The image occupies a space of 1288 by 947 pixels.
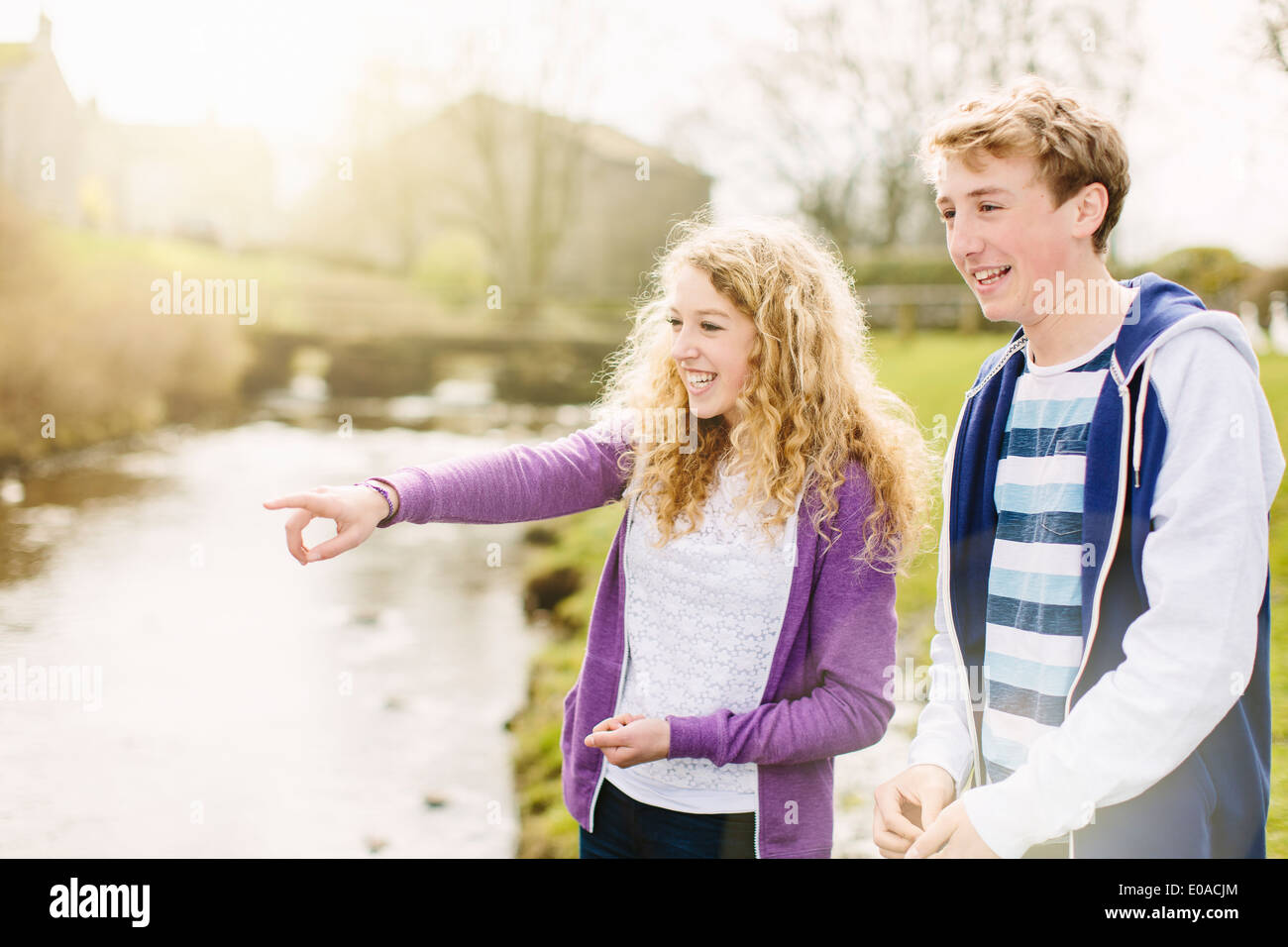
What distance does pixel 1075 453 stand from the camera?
4.81ft

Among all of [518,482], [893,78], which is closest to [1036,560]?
[518,482]

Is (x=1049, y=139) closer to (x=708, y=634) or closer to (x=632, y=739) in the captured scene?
(x=708, y=634)

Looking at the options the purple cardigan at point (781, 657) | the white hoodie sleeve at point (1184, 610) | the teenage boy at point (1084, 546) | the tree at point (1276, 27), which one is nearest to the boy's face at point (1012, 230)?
the teenage boy at point (1084, 546)

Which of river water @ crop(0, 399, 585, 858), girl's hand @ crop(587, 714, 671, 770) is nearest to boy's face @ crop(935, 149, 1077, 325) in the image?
girl's hand @ crop(587, 714, 671, 770)

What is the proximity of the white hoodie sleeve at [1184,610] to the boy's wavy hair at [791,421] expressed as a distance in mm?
480

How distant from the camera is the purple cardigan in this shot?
5.36 feet

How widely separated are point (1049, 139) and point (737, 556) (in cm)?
84

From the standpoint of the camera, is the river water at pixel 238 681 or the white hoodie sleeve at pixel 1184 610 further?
the river water at pixel 238 681

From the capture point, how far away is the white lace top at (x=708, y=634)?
170 centimetres

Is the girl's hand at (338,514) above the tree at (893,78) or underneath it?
underneath

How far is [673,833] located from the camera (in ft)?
5.65
